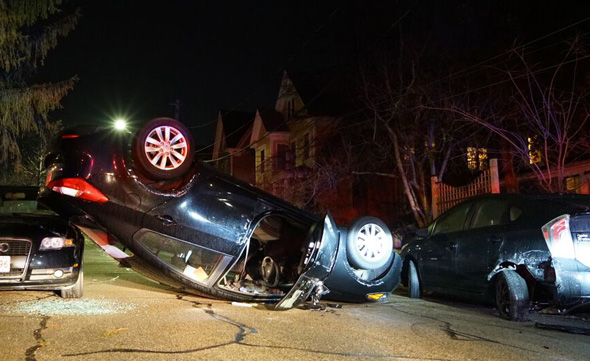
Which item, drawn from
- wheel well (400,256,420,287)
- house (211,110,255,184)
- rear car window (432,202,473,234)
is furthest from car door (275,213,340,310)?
house (211,110,255,184)

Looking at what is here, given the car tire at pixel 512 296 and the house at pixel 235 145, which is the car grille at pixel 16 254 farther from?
the house at pixel 235 145

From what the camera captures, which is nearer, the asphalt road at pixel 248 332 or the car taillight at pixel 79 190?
the asphalt road at pixel 248 332

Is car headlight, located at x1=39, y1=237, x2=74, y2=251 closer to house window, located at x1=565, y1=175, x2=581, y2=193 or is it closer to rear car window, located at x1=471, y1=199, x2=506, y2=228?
rear car window, located at x1=471, y1=199, x2=506, y2=228

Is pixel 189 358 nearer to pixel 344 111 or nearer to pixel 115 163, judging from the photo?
pixel 115 163

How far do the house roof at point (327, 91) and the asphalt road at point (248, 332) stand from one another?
13625 mm

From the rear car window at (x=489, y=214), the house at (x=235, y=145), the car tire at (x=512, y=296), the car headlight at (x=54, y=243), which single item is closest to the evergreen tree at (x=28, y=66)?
the car headlight at (x=54, y=243)

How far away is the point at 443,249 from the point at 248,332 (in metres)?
3.77

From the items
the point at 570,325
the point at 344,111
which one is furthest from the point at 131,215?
the point at 344,111

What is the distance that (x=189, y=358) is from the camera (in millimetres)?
4453

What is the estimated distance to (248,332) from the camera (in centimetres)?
549

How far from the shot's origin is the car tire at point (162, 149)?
6.21 m

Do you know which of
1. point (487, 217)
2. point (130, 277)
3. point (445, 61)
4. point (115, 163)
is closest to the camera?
point (115, 163)

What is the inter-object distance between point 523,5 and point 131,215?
16.2m

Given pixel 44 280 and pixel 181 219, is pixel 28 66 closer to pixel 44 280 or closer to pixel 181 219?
pixel 44 280
